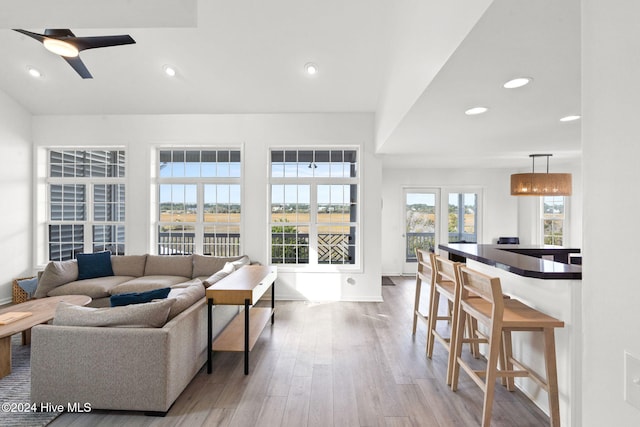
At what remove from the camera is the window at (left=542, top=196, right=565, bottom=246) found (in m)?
6.45

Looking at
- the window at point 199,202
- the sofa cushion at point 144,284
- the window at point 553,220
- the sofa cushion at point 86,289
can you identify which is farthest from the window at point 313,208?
the window at point 553,220

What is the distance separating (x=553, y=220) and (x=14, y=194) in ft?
31.3

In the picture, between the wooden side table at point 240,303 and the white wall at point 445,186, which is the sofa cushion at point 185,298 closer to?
the wooden side table at point 240,303

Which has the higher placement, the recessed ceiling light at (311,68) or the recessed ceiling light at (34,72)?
the recessed ceiling light at (34,72)

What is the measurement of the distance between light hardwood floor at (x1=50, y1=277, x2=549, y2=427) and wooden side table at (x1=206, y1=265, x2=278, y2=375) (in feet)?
0.62

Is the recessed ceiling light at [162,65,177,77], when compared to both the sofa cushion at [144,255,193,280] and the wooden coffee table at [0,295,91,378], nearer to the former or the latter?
the sofa cushion at [144,255,193,280]

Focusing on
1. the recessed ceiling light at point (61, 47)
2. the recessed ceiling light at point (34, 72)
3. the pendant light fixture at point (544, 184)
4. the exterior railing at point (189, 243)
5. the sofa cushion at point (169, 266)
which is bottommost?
the sofa cushion at point (169, 266)

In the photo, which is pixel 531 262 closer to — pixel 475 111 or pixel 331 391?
pixel 475 111

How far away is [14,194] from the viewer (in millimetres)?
5141

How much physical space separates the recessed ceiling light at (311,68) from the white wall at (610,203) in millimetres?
3804

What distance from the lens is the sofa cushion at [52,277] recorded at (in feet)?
14.1

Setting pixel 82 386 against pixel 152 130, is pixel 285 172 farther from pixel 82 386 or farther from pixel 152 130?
pixel 82 386

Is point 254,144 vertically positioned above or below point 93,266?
above

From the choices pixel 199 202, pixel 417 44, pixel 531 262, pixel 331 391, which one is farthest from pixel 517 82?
pixel 199 202
